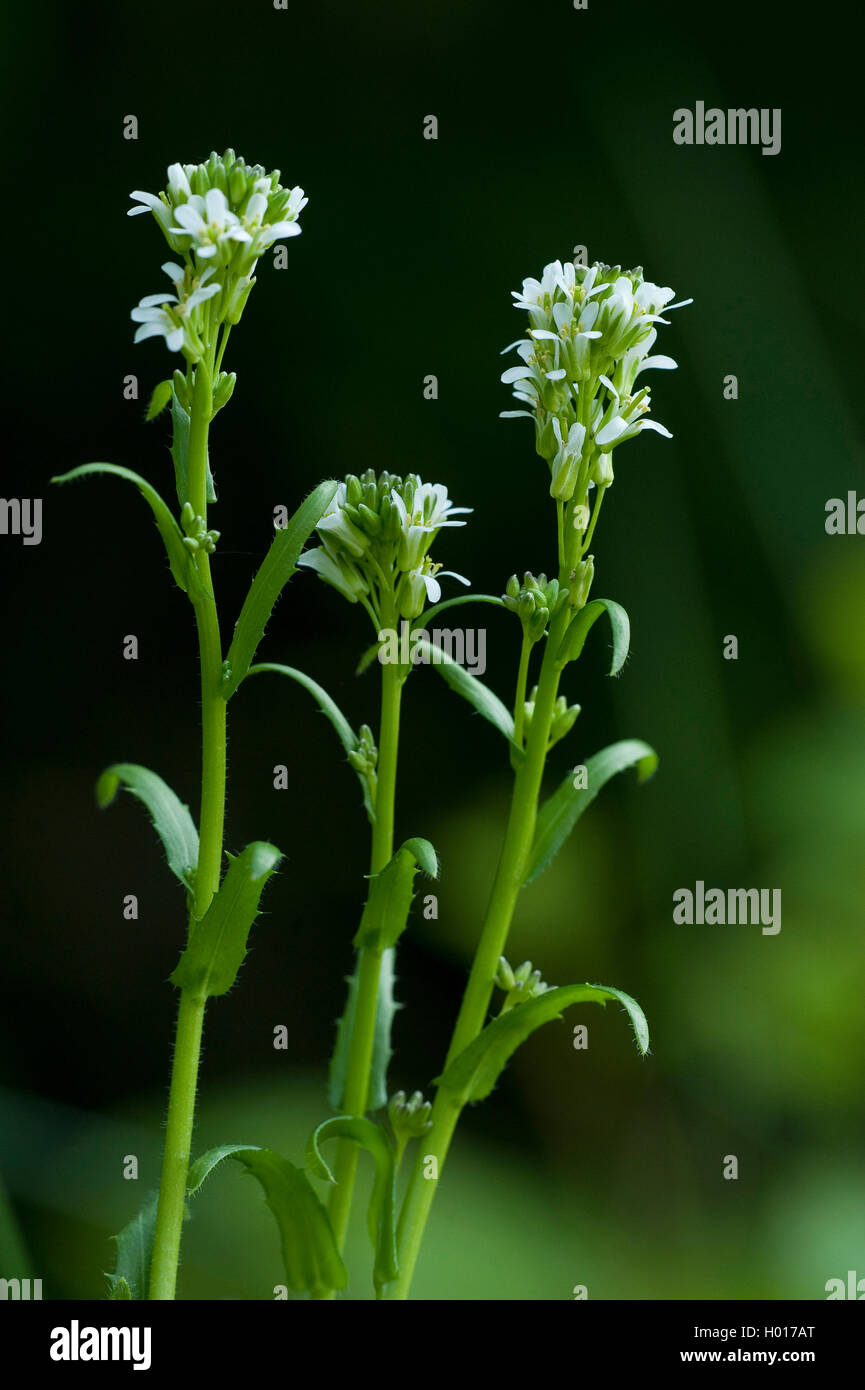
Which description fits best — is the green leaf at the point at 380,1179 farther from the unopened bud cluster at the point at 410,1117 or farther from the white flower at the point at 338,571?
the white flower at the point at 338,571

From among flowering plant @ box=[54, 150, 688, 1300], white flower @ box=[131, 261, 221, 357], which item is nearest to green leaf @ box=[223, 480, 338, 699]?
flowering plant @ box=[54, 150, 688, 1300]

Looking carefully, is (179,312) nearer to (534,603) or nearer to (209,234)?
(209,234)

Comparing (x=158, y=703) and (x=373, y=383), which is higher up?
(x=373, y=383)

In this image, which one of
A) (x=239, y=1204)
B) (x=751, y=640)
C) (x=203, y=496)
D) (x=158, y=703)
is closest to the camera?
(x=203, y=496)

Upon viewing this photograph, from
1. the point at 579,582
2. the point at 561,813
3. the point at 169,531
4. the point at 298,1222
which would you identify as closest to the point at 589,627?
the point at 579,582
